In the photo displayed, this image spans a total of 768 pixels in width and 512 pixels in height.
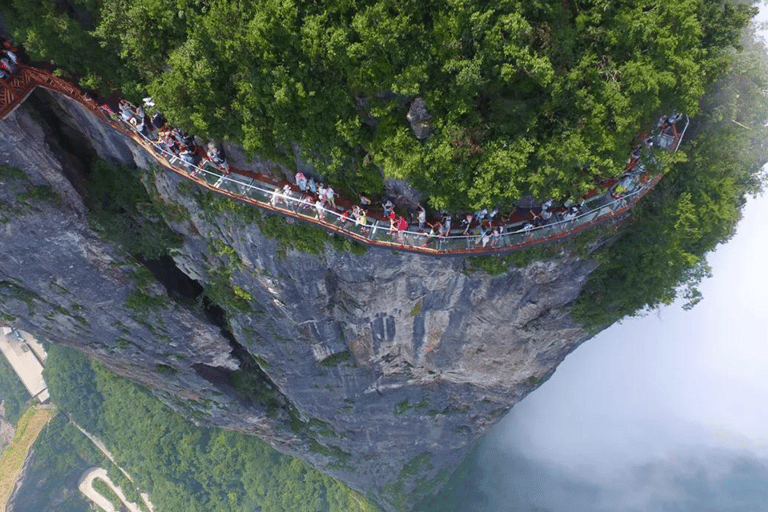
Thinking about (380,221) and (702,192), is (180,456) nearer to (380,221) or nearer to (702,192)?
(380,221)

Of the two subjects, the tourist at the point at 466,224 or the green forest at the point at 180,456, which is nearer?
the tourist at the point at 466,224

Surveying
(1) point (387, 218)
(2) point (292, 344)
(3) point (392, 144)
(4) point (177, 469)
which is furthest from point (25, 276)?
(4) point (177, 469)

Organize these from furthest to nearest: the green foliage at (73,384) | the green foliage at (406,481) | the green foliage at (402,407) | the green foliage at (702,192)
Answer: the green foliage at (73,384)
the green foliage at (406,481)
the green foliage at (402,407)
the green foliage at (702,192)

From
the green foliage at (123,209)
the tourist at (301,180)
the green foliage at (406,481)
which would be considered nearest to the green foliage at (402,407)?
the green foliage at (406,481)

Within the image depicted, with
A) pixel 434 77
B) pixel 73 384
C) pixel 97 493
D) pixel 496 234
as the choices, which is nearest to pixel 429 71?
pixel 434 77

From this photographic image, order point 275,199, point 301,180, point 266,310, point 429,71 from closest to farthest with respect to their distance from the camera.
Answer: point 429,71
point 301,180
point 275,199
point 266,310

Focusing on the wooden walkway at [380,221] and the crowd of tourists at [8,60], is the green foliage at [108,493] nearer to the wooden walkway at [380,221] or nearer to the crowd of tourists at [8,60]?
the wooden walkway at [380,221]

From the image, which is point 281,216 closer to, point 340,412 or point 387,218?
point 387,218
